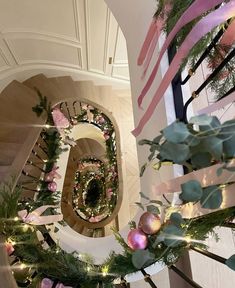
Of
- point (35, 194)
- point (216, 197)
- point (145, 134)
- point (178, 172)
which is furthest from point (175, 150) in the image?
point (35, 194)

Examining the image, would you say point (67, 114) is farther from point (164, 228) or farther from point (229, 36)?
point (164, 228)

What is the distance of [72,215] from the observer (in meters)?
6.36

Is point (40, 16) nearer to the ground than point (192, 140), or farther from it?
farther from it

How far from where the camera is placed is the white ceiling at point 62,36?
3959 mm

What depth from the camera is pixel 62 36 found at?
4449 millimetres

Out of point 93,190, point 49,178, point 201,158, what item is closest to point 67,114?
point 49,178

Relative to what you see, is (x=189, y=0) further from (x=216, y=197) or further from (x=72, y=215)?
(x=72, y=215)

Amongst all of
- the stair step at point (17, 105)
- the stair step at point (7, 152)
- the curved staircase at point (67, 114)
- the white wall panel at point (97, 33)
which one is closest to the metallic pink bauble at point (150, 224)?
the curved staircase at point (67, 114)

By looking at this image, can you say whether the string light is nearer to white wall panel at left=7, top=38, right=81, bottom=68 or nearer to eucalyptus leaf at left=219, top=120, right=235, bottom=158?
eucalyptus leaf at left=219, top=120, right=235, bottom=158

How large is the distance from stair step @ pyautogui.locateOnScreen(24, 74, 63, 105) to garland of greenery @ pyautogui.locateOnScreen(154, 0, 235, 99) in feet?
13.4

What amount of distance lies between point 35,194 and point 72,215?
2679mm

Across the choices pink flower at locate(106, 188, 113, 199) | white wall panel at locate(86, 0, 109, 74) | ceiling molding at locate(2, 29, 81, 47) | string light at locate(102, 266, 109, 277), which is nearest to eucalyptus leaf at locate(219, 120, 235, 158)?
string light at locate(102, 266, 109, 277)

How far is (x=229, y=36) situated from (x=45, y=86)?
461 centimetres

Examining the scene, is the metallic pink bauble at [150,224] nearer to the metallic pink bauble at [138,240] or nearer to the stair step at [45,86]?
the metallic pink bauble at [138,240]
